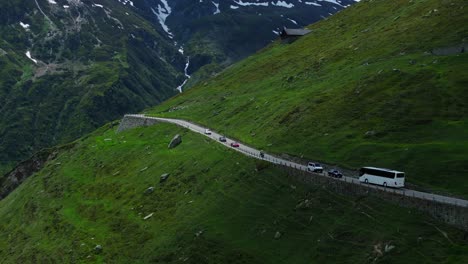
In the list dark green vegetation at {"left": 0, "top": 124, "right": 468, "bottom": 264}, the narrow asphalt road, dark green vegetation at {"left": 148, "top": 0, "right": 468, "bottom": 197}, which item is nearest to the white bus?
the narrow asphalt road

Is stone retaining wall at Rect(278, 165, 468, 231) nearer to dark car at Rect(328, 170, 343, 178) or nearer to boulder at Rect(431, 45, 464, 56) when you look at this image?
dark car at Rect(328, 170, 343, 178)

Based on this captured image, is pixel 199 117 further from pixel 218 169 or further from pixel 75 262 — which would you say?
pixel 75 262

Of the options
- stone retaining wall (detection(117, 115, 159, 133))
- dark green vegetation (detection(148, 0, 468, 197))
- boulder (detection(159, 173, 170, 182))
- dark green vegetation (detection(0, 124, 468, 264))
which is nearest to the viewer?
dark green vegetation (detection(0, 124, 468, 264))

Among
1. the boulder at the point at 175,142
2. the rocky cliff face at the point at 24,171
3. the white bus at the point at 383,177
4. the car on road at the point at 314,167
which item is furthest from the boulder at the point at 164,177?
the rocky cliff face at the point at 24,171

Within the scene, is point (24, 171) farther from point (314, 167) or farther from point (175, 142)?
point (314, 167)

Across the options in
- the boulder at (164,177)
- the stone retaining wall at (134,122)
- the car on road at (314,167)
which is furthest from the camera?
the stone retaining wall at (134,122)

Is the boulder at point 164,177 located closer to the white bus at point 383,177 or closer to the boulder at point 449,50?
the white bus at point 383,177

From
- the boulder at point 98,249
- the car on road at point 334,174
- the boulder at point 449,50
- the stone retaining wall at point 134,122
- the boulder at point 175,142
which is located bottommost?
the stone retaining wall at point 134,122
